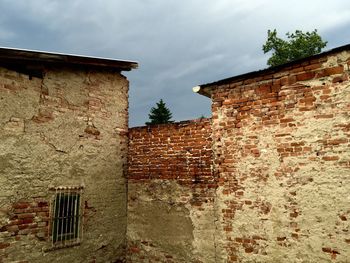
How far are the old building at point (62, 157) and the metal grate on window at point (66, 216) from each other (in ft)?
0.05

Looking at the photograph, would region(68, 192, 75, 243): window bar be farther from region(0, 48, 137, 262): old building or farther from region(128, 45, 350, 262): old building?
region(128, 45, 350, 262): old building

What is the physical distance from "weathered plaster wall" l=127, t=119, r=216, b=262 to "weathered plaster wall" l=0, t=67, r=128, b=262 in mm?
357

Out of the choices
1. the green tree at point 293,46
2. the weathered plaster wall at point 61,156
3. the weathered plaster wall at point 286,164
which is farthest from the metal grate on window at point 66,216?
the green tree at point 293,46

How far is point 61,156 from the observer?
545cm

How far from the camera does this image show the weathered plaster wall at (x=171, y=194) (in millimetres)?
5199

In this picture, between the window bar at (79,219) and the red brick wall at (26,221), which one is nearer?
the red brick wall at (26,221)

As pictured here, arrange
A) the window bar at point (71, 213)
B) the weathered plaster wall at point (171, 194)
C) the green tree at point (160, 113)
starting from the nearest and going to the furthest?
the weathered plaster wall at point (171, 194)
the window bar at point (71, 213)
the green tree at point (160, 113)

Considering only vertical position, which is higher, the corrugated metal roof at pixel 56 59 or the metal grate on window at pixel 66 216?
the corrugated metal roof at pixel 56 59

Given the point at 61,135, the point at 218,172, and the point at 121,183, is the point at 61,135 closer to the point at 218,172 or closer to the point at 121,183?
the point at 121,183

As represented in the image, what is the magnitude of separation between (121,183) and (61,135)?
5.31 ft

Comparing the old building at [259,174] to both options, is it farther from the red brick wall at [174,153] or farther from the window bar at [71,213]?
the window bar at [71,213]

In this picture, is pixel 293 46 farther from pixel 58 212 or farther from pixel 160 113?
pixel 58 212

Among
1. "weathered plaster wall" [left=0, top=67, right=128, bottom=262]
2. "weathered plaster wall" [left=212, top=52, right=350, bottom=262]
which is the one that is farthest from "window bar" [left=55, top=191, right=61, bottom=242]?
"weathered plaster wall" [left=212, top=52, right=350, bottom=262]

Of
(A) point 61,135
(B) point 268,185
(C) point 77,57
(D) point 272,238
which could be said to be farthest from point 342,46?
(A) point 61,135
